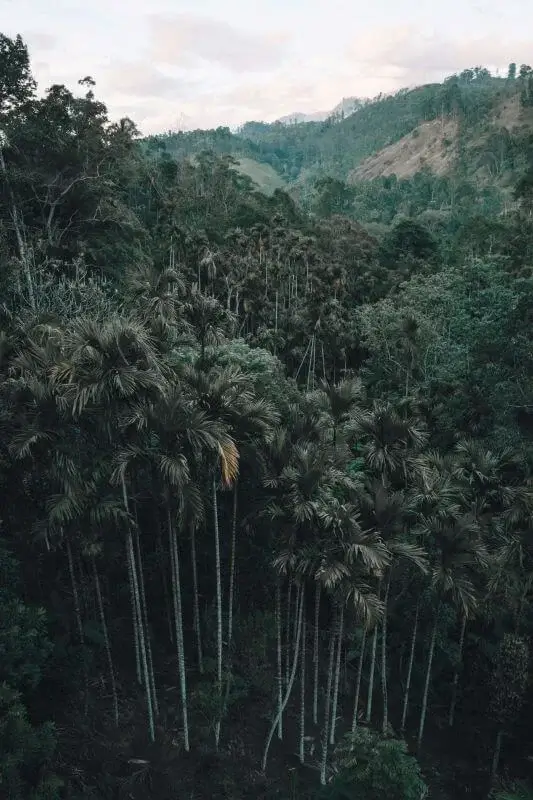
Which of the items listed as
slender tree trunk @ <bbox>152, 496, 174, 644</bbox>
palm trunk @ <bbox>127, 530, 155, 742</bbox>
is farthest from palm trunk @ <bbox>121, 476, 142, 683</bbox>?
slender tree trunk @ <bbox>152, 496, 174, 644</bbox>

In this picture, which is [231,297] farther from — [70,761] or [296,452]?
[70,761]

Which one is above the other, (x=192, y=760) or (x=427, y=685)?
(x=192, y=760)

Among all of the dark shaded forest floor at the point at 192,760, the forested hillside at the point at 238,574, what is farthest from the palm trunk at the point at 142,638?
the dark shaded forest floor at the point at 192,760

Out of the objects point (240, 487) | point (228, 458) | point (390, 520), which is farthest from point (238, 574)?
point (228, 458)

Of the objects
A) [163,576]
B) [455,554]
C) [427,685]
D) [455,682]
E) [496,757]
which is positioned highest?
[455,554]

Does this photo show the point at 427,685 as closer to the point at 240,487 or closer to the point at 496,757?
the point at 496,757

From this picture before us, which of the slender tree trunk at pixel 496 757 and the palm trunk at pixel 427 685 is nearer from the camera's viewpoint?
the slender tree trunk at pixel 496 757

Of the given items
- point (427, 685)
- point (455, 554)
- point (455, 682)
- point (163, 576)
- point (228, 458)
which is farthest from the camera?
point (455, 682)

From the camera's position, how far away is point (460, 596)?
13734mm

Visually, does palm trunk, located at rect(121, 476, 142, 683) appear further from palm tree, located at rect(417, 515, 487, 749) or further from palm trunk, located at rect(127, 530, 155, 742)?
palm tree, located at rect(417, 515, 487, 749)

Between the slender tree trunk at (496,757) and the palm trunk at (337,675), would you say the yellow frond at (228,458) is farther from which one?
the slender tree trunk at (496,757)

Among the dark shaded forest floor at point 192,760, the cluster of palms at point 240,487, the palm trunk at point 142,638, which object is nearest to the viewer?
the cluster of palms at point 240,487

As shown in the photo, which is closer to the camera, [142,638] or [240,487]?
[142,638]

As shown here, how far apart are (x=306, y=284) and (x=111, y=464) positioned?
38.5m
